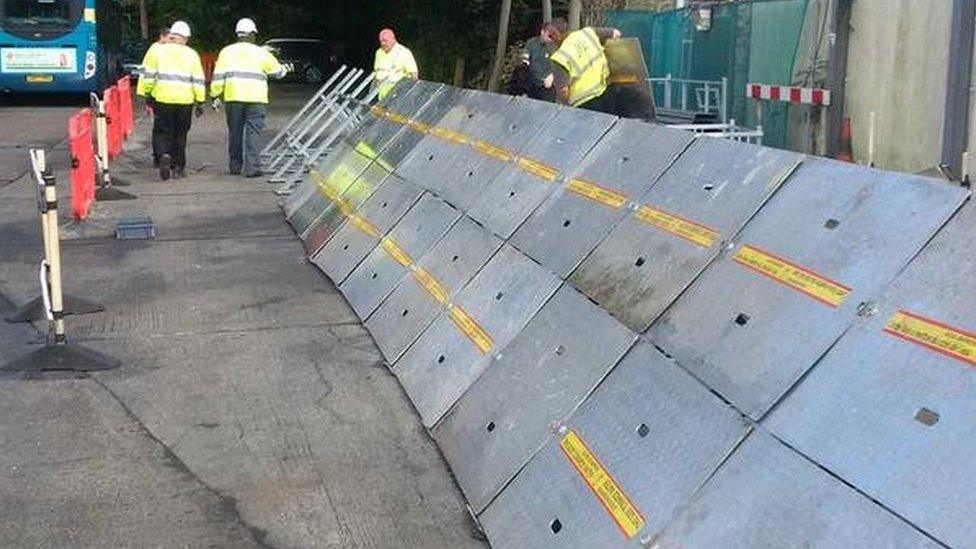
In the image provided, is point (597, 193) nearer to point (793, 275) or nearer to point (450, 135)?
point (793, 275)

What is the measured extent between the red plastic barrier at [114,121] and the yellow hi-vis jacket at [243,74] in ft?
8.64

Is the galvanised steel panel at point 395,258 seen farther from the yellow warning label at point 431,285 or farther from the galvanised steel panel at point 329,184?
the galvanised steel panel at point 329,184

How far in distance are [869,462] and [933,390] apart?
0.26 metres

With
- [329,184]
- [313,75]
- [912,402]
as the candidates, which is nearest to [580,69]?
[329,184]

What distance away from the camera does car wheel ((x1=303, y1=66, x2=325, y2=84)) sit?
48.5m

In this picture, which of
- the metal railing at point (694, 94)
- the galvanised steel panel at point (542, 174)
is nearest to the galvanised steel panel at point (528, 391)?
the galvanised steel panel at point (542, 174)

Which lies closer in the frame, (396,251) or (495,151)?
(495,151)

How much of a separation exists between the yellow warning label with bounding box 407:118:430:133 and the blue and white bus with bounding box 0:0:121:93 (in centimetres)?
2140

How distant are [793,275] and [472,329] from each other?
245cm

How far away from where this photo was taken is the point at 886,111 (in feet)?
40.9

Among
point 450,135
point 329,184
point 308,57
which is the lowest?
point 308,57

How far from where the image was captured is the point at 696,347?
4602mm

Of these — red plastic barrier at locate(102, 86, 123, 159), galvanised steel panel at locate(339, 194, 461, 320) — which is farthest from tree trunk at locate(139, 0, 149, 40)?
galvanised steel panel at locate(339, 194, 461, 320)

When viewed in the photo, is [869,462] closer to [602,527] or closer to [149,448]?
[602,527]
